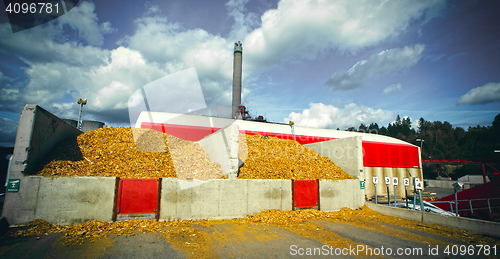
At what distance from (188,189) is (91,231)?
10.9 feet

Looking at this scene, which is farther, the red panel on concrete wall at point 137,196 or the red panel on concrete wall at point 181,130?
the red panel on concrete wall at point 181,130

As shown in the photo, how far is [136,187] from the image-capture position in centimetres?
829

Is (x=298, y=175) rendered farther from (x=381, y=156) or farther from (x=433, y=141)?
(x=433, y=141)

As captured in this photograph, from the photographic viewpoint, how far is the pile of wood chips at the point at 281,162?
37.7 ft

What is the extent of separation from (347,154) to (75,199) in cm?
1347

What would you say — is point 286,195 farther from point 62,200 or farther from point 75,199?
point 62,200

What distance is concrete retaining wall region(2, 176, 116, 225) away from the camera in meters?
7.21

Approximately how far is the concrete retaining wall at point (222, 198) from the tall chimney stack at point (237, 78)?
75.1ft

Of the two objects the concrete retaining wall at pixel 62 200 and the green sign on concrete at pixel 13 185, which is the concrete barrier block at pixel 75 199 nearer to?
the concrete retaining wall at pixel 62 200

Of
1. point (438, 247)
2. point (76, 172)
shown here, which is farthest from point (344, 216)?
point (76, 172)

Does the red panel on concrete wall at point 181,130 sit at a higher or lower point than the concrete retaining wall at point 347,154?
higher

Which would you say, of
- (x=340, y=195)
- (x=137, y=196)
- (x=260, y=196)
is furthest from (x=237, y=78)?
(x=137, y=196)

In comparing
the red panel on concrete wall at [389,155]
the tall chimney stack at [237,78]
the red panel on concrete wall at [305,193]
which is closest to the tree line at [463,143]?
the red panel on concrete wall at [389,155]

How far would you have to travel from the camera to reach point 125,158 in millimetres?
10211
